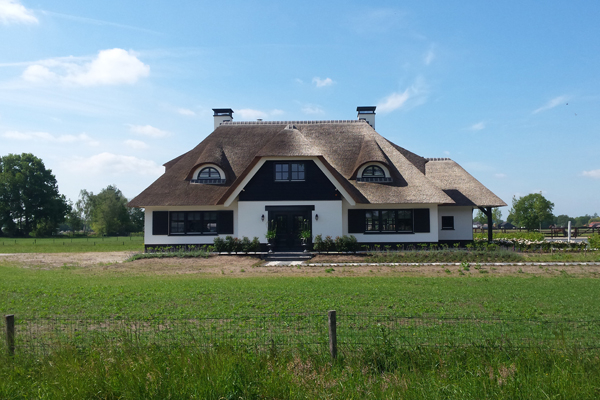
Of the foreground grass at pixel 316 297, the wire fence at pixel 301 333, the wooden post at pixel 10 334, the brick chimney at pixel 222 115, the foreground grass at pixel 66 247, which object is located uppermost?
the brick chimney at pixel 222 115

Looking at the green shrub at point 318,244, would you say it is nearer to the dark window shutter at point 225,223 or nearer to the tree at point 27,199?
the dark window shutter at point 225,223

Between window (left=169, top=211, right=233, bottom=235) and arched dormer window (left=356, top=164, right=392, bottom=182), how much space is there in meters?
9.60

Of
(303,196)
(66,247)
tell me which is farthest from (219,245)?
(66,247)

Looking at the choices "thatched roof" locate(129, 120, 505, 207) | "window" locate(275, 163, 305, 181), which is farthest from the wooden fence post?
"window" locate(275, 163, 305, 181)

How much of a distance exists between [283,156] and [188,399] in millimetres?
20086

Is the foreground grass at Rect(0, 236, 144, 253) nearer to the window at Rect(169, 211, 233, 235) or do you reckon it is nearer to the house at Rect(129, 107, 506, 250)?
the window at Rect(169, 211, 233, 235)

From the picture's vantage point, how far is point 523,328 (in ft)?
24.0

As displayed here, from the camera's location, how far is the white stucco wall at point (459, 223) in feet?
90.9

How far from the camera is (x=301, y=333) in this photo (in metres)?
7.07

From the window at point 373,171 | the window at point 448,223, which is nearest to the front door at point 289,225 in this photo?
the window at point 373,171

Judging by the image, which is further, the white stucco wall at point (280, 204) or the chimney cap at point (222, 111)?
the chimney cap at point (222, 111)

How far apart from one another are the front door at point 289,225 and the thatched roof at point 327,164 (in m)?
2.96

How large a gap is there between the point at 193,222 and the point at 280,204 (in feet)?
19.3

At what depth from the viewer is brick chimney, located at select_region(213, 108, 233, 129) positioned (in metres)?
33.2
